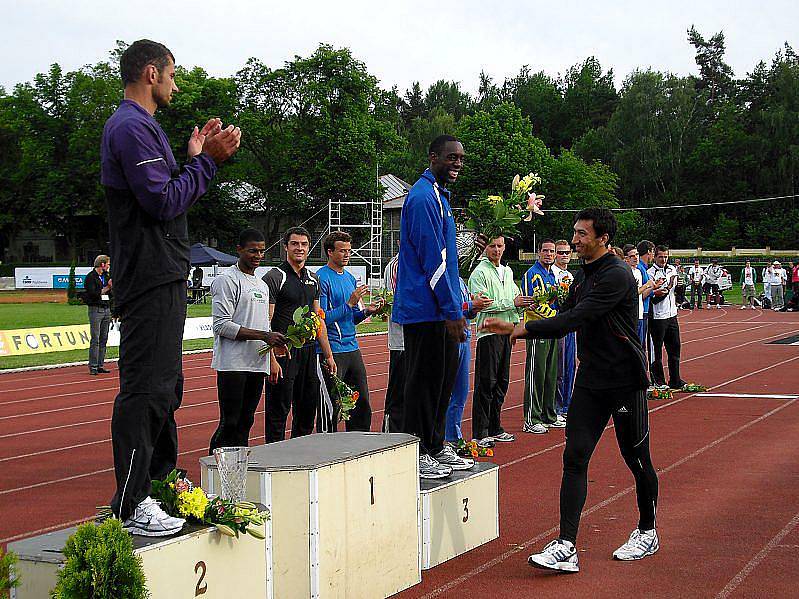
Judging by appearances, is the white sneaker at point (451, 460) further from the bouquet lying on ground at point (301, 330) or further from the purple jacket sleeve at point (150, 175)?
the purple jacket sleeve at point (150, 175)

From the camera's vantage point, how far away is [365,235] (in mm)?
60094

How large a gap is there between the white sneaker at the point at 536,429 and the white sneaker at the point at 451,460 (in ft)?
15.1

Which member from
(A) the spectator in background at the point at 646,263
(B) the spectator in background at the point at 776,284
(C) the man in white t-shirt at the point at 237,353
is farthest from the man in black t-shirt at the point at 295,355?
(B) the spectator in background at the point at 776,284

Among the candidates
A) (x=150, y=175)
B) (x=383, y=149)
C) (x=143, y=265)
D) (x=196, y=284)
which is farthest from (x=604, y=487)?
(x=383, y=149)

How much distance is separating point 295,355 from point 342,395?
0.55 metres

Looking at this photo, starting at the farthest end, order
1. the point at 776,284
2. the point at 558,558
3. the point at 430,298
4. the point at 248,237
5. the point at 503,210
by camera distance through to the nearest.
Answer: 1. the point at 776,284
2. the point at 248,237
3. the point at 503,210
4. the point at 430,298
5. the point at 558,558

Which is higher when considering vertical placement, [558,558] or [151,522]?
[151,522]

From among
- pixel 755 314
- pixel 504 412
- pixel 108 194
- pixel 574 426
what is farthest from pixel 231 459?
pixel 755 314

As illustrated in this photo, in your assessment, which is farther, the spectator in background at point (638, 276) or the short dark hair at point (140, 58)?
the spectator in background at point (638, 276)

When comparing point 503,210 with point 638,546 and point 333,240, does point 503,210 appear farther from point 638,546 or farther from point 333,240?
point 638,546

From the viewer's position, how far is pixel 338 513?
4.81m

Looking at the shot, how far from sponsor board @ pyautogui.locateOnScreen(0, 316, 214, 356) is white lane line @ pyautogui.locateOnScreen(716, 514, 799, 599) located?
1533 cm

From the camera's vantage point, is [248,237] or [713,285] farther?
→ [713,285]

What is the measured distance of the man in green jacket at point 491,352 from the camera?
10.1 meters
